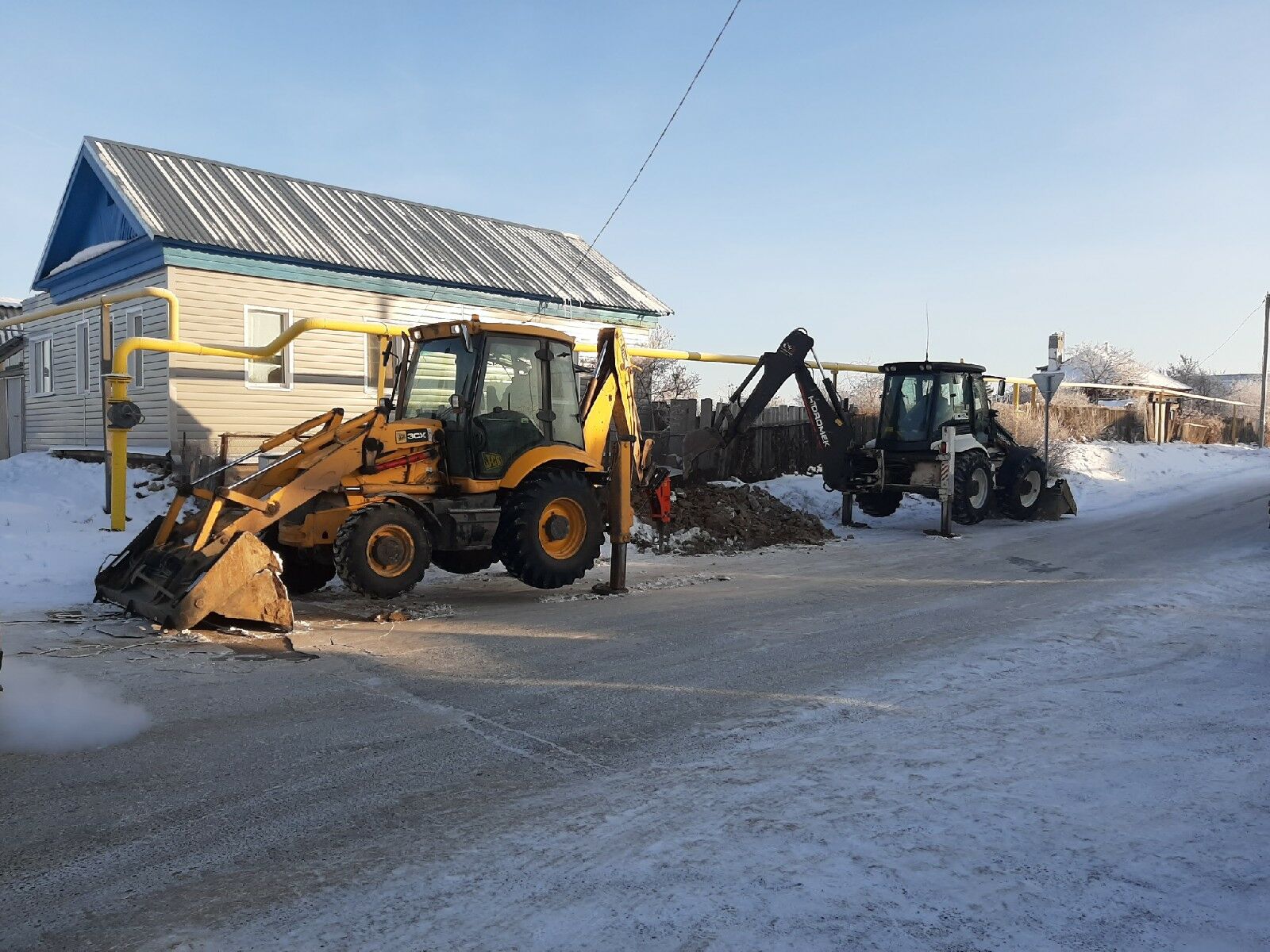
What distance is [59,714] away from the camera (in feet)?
18.0

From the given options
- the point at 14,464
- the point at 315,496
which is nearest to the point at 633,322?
the point at 14,464

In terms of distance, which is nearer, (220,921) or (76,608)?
(220,921)

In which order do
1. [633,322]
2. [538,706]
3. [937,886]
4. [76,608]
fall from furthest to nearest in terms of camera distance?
[633,322]
[76,608]
[538,706]
[937,886]

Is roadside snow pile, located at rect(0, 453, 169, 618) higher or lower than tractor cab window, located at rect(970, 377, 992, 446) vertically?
lower

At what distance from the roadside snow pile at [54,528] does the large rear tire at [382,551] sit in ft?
9.07

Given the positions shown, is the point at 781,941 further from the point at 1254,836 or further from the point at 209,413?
the point at 209,413

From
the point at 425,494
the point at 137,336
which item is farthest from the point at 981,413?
the point at 137,336

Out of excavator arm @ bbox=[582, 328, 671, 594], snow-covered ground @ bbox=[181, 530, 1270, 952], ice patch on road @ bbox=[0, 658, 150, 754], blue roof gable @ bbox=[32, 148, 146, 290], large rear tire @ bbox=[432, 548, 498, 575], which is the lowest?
ice patch on road @ bbox=[0, 658, 150, 754]

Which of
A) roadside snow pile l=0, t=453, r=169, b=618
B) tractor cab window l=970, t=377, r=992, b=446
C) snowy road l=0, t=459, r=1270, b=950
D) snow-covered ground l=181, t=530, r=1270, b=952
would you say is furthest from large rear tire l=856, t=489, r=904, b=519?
snow-covered ground l=181, t=530, r=1270, b=952

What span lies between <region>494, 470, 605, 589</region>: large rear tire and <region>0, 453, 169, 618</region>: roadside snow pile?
403 centimetres

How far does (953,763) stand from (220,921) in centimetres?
330

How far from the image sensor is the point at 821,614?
898cm

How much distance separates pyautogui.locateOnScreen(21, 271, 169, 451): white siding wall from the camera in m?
16.3

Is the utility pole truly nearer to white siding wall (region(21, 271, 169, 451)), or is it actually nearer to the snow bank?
the snow bank
